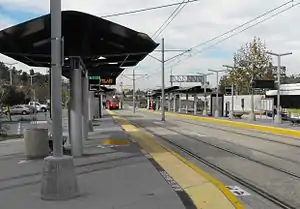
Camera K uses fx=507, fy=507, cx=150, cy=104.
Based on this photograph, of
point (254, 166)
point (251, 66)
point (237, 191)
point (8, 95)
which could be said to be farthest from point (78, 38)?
point (251, 66)

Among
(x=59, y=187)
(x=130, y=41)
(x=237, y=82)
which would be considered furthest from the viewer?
(x=237, y=82)

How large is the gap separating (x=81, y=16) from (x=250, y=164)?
6176 millimetres

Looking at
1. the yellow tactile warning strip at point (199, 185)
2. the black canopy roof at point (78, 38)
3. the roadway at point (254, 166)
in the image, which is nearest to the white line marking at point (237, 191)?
the roadway at point (254, 166)

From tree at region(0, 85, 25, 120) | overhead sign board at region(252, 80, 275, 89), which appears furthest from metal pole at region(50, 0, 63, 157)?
overhead sign board at region(252, 80, 275, 89)

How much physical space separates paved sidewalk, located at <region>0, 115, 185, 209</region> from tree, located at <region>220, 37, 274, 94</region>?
52.9m

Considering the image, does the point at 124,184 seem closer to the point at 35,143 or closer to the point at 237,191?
the point at 237,191

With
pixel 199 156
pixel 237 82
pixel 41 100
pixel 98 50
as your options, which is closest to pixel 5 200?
pixel 98 50

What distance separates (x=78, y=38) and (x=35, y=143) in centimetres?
316

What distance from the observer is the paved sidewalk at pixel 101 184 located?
786cm

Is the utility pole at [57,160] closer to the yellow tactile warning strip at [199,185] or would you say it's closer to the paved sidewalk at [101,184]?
the paved sidewalk at [101,184]

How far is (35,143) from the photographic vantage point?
554 inches

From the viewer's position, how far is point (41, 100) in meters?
103

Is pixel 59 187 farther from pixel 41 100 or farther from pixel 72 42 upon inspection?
pixel 41 100

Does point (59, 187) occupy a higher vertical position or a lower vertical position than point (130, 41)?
lower
